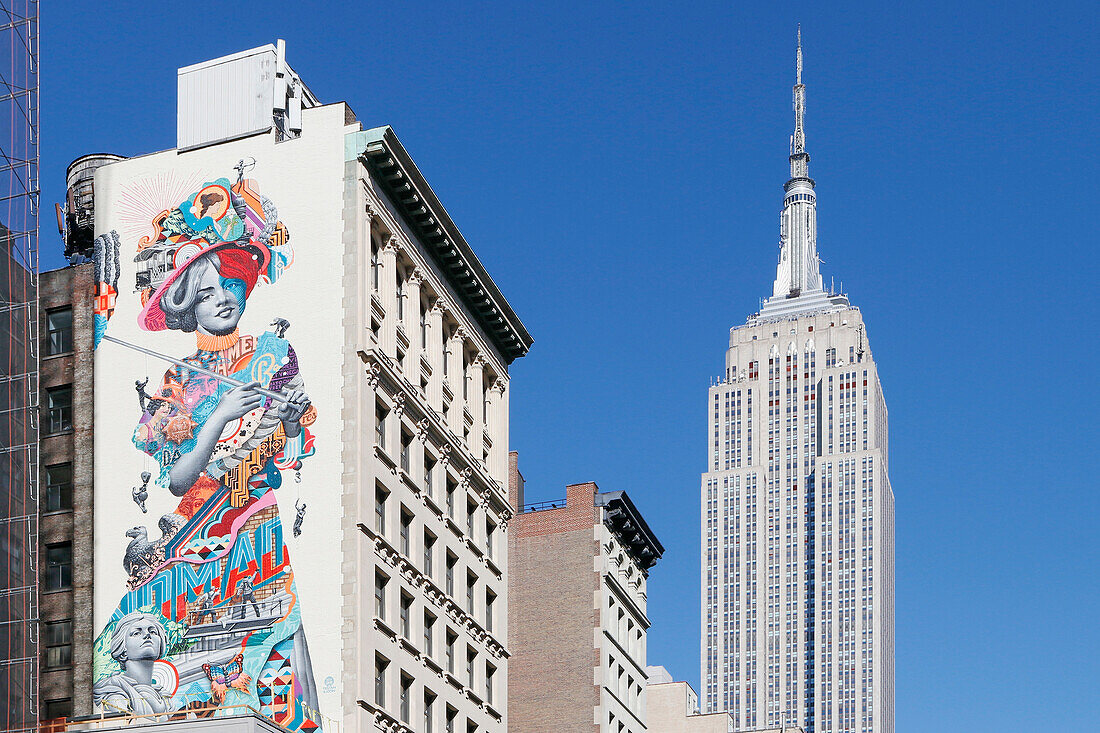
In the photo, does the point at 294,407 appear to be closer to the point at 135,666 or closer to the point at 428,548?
the point at 428,548

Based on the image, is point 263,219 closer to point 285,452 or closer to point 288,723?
point 285,452

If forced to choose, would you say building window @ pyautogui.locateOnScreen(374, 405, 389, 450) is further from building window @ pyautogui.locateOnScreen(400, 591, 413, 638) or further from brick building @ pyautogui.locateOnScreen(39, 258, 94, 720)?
brick building @ pyautogui.locateOnScreen(39, 258, 94, 720)

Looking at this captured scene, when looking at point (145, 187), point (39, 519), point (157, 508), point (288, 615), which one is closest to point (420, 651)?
point (288, 615)

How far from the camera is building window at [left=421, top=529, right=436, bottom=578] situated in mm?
68125

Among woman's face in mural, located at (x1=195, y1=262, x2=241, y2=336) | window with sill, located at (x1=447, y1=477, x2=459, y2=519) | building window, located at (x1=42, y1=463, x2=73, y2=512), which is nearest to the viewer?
woman's face in mural, located at (x1=195, y1=262, x2=241, y2=336)

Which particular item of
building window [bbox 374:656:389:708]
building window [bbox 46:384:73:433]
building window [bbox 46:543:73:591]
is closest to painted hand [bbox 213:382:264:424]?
building window [bbox 46:384:73:433]

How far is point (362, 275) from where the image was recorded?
6425 cm

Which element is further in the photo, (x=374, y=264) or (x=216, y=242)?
(x=216, y=242)

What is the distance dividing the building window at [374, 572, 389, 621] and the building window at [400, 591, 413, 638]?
1924mm

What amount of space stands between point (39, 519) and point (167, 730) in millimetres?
15694

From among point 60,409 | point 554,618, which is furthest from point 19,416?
point 554,618

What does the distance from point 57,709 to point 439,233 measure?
23448 mm

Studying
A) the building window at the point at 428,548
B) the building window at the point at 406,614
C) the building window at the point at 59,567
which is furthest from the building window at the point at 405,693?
the building window at the point at 59,567

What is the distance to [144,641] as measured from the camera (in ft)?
204
